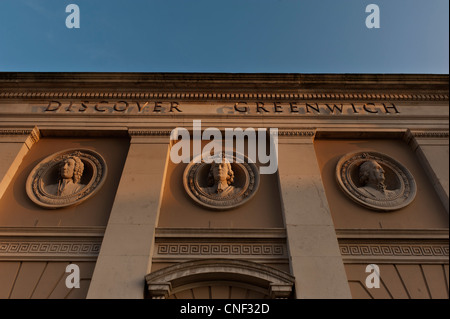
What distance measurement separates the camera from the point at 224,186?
10547mm

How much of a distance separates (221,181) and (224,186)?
174mm

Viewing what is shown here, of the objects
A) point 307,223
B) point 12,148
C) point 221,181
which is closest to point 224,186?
point 221,181

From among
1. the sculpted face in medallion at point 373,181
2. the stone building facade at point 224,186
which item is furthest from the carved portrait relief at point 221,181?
the sculpted face in medallion at point 373,181

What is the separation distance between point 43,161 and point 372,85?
1134cm

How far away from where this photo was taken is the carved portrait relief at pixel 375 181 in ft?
33.5

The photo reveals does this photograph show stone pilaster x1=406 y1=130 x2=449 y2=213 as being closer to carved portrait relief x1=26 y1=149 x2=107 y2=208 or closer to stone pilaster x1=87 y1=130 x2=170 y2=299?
stone pilaster x1=87 y1=130 x2=170 y2=299

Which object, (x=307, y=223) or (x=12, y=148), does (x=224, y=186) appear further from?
(x=12, y=148)

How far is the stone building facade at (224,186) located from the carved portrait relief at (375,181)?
42mm

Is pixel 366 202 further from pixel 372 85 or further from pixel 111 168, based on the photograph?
pixel 111 168

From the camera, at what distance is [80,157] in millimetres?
11469

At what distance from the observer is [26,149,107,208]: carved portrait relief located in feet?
33.8

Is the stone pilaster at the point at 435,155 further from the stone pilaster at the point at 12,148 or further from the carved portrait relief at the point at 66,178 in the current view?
the stone pilaster at the point at 12,148

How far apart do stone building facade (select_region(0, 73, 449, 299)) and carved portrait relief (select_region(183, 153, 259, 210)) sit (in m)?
0.04
